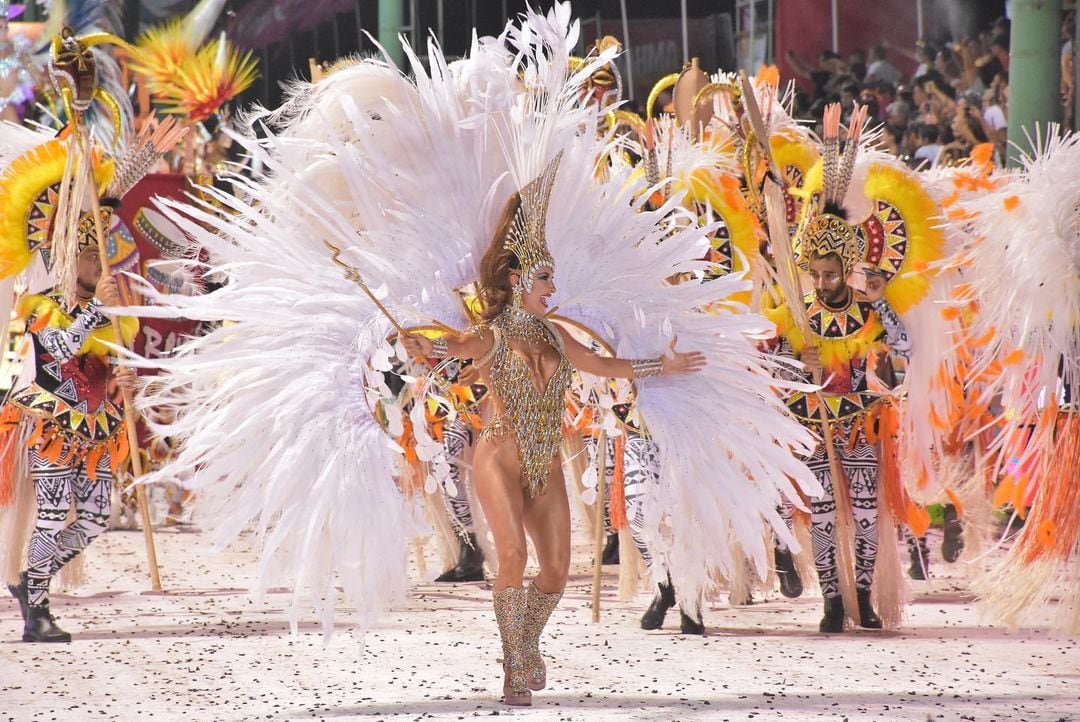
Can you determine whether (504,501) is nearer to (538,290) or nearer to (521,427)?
(521,427)

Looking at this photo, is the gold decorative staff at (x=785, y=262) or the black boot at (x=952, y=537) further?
the black boot at (x=952, y=537)

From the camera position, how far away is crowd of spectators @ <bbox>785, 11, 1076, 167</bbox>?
1002cm

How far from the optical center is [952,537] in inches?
322

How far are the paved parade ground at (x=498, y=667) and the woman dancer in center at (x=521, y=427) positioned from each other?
1.00 feet

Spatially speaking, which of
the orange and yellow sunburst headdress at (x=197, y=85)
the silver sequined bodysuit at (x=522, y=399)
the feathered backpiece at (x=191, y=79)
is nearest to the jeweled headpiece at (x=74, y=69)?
the feathered backpiece at (x=191, y=79)

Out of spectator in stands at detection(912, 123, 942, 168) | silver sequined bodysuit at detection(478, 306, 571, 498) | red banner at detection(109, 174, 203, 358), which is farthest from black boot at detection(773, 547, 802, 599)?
spectator in stands at detection(912, 123, 942, 168)

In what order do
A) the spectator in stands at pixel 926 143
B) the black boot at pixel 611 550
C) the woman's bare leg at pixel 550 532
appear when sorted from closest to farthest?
the woman's bare leg at pixel 550 532, the black boot at pixel 611 550, the spectator in stands at pixel 926 143

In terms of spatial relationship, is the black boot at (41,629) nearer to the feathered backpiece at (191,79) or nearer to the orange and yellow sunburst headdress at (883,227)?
the feathered backpiece at (191,79)

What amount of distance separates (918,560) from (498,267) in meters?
3.62

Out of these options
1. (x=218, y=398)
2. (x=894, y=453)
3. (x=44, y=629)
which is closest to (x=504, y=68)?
(x=218, y=398)

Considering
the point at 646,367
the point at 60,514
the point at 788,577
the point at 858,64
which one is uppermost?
the point at 858,64

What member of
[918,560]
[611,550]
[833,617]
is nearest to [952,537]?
[918,560]

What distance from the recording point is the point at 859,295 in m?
6.43

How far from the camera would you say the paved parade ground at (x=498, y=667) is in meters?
4.82
